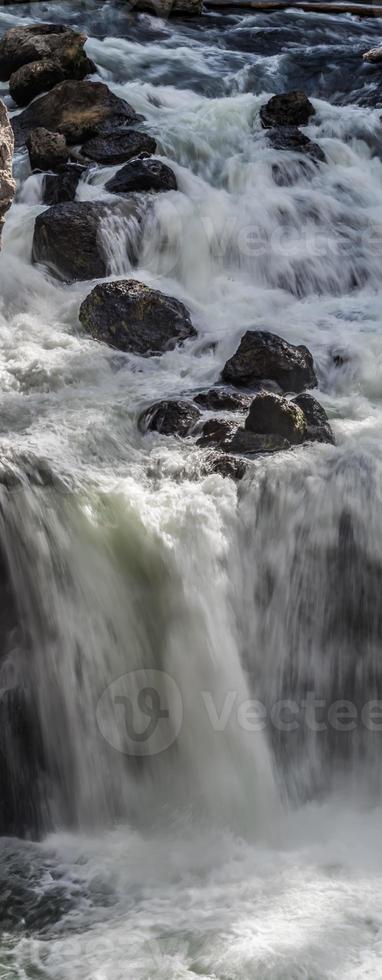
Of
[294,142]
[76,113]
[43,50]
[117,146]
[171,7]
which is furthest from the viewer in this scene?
[171,7]

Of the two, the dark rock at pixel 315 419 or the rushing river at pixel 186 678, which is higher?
the dark rock at pixel 315 419

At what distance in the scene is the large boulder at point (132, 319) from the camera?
7211 millimetres

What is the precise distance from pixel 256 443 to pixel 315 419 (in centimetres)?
51

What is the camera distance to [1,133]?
15.6 feet

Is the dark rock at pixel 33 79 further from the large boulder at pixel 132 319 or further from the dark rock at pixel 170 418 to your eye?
the dark rock at pixel 170 418

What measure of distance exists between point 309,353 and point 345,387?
1.13 ft

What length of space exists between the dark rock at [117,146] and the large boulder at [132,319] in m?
2.58

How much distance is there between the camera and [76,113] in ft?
33.0

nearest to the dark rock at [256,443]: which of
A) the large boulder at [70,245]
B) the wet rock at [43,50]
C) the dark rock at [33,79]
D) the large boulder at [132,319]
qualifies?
the large boulder at [132,319]

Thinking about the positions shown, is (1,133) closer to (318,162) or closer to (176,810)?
(176,810)

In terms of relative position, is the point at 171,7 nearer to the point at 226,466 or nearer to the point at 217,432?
the point at 217,432

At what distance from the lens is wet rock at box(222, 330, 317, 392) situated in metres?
6.66
